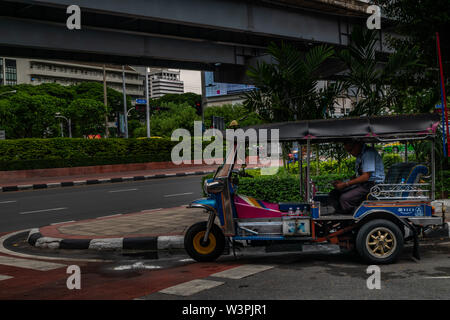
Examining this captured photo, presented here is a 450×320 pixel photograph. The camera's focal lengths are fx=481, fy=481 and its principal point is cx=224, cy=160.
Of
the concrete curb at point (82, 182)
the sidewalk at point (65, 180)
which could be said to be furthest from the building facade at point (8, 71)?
the concrete curb at point (82, 182)

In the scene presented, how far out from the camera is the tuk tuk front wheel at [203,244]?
6289mm

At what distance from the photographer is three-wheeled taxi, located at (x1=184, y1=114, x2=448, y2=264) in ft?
19.3

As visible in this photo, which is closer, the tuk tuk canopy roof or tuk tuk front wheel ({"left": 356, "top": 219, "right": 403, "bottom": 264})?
tuk tuk front wheel ({"left": 356, "top": 219, "right": 403, "bottom": 264})

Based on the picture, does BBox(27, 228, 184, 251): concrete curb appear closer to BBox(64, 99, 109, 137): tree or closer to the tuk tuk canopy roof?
the tuk tuk canopy roof

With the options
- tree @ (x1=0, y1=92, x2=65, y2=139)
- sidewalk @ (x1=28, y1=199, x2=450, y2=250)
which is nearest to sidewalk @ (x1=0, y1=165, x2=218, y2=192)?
tree @ (x1=0, y1=92, x2=65, y2=139)

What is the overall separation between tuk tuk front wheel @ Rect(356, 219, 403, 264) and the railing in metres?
0.42

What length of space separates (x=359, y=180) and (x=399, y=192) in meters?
0.54

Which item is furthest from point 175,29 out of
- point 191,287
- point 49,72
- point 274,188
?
point 49,72

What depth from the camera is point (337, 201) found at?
6.69m

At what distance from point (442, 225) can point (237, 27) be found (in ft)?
31.7

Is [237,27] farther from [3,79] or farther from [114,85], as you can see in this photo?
[114,85]

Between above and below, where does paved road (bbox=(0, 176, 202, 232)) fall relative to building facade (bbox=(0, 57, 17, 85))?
below

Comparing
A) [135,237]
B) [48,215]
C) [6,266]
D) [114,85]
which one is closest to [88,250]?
[135,237]

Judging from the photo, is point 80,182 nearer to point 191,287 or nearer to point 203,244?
point 203,244
